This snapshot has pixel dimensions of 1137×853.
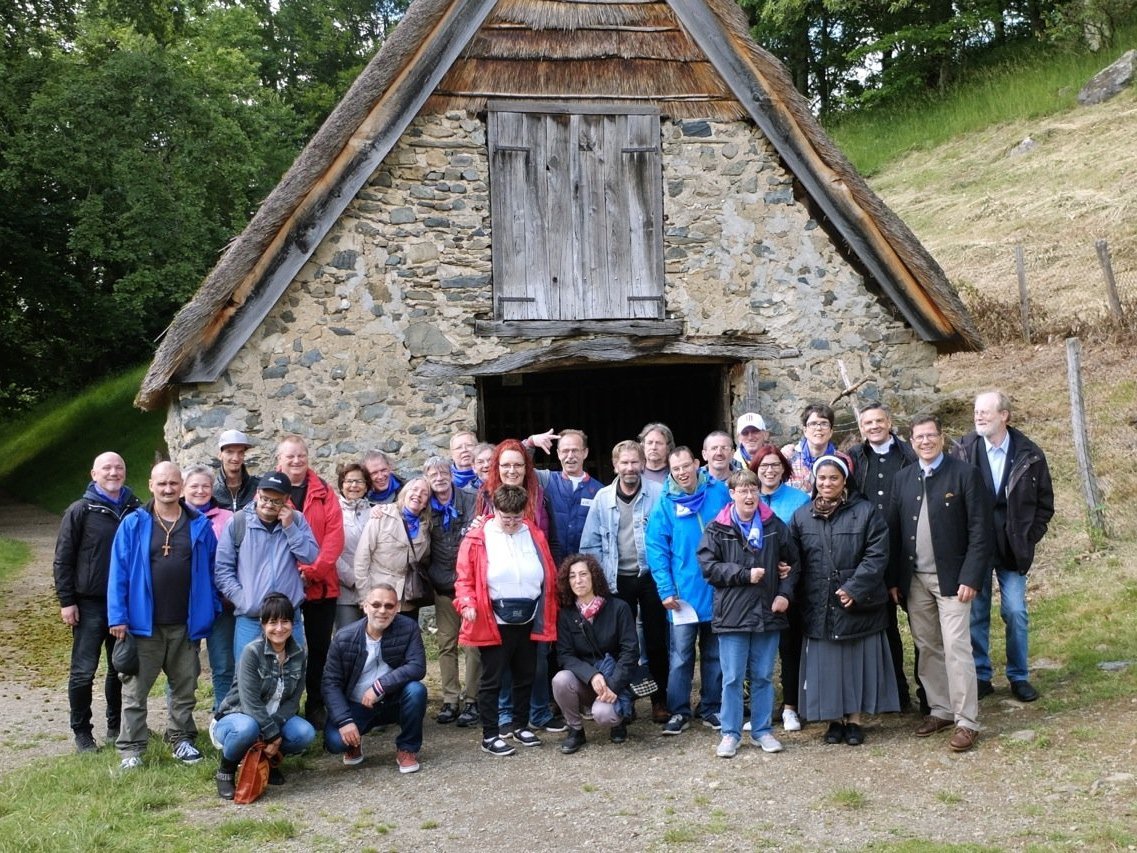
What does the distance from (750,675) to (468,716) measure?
165 centimetres

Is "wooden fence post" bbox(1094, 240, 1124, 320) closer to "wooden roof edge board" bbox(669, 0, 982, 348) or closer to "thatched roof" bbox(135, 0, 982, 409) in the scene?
"thatched roof" bbox(135, 0, 982, 409)

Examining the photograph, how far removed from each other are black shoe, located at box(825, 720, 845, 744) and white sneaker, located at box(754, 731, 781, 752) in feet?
0.83

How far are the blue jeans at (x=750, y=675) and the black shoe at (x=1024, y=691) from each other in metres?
Answer: 1.39

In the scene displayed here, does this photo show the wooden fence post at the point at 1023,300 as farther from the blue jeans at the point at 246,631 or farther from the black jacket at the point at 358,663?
the blue jeans at the point at 246,631

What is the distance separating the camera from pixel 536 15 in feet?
28.0

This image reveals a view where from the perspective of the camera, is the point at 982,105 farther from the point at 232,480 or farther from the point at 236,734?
the point at 236,734

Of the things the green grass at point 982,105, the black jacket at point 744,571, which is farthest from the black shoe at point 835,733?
the green grass at point 982,105

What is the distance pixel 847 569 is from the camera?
5.47m

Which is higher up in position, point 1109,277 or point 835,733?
point 1109,277

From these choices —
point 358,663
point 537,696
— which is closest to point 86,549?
point 358,663

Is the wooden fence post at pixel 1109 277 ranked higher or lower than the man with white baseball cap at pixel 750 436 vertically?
higher

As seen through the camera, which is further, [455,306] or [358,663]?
[455,306]

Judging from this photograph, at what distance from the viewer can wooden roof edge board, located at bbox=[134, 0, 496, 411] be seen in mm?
7738

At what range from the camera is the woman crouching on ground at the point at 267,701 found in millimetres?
5184
